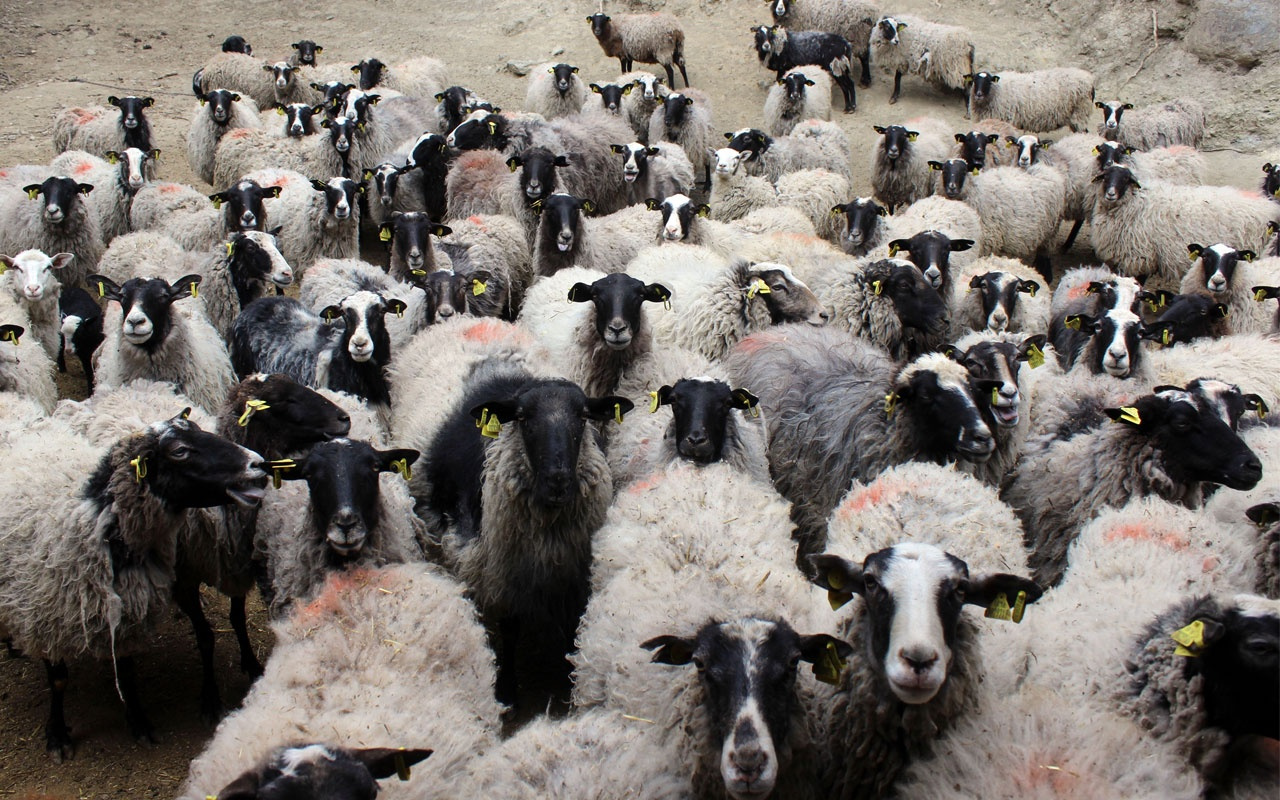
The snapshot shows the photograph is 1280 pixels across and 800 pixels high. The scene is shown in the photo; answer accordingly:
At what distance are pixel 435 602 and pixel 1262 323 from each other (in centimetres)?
779

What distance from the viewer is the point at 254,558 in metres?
4.86

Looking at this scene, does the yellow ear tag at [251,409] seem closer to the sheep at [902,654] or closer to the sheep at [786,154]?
the sheep at [902,654]

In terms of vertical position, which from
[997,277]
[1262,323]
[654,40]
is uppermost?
[654,40]

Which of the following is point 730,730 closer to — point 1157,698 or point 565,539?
point 1157,698

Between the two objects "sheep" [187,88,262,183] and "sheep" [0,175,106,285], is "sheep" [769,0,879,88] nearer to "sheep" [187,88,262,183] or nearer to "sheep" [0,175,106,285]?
"sheep" [187,88,262,183]

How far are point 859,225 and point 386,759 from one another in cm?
718

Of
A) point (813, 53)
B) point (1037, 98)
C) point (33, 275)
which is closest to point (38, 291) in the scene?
point (33, 275)

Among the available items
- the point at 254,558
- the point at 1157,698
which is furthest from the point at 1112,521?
the point at 254,558

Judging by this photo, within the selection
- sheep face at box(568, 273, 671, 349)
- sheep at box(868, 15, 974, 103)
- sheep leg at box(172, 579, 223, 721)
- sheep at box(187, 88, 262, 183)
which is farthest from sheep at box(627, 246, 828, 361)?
sheep at box(868, 15, 974, 103)

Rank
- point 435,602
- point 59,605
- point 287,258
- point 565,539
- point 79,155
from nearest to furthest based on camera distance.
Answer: point 435,602 → point 59,605 → point 565,539 → point 287,258 → point 79,155

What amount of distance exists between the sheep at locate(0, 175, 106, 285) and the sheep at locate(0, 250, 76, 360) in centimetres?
95

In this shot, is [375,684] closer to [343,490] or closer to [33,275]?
[343,490]

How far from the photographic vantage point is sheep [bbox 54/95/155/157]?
11242mm

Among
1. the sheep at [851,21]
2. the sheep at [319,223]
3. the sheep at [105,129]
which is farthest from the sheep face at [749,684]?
the sheep at [851,21]
